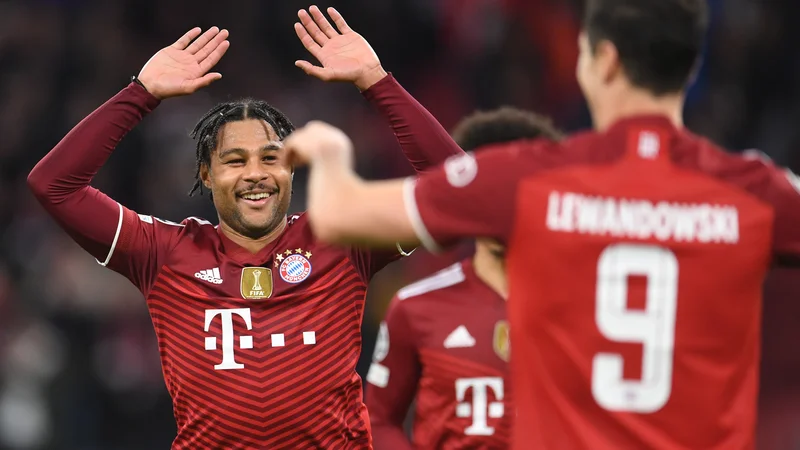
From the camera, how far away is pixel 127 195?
11.7 m

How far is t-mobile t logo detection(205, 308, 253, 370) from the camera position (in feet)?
15.7

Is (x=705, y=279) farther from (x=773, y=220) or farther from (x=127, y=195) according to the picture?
(x=127, y=195)

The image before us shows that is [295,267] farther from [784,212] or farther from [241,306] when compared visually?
[784,212]

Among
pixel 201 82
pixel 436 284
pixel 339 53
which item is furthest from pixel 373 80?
pixel 436 284

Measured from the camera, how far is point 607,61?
3.04m

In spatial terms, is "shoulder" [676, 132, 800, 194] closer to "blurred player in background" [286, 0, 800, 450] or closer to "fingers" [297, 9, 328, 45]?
"blurred player in background" [286, 0, 800, 450]

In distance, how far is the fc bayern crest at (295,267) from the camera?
497 cm

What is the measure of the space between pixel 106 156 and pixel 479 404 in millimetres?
1701

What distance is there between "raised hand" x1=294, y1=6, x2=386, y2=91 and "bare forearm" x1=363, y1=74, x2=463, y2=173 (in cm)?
5

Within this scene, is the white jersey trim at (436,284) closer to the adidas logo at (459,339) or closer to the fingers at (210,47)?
the adidas logo at (459,339)

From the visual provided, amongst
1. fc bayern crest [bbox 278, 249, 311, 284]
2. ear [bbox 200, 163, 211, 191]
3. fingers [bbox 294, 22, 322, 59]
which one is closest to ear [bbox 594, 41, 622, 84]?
fingers [bbox 294, 22, 322, 59]

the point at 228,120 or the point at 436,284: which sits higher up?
the point at 228,120

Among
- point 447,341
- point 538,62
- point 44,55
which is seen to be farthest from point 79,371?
point 447,341

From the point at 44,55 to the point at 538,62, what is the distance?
4882 millimetres
